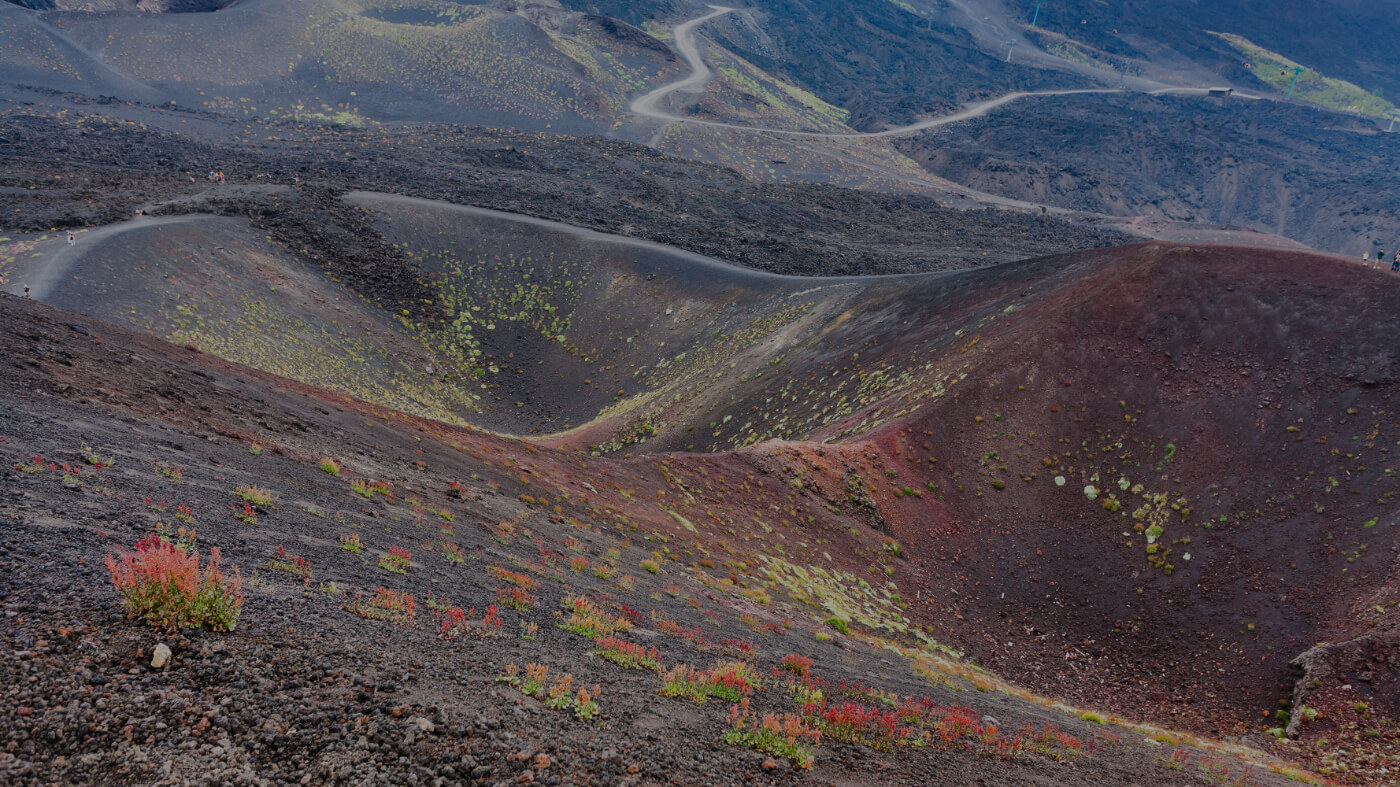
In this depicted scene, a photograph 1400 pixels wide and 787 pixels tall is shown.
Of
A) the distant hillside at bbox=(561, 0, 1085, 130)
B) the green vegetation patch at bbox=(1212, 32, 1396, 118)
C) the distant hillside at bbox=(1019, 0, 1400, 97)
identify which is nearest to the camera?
the distant hillside at bbox=(561, 0, 1085, 130)

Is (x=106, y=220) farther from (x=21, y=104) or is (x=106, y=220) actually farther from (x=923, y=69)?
(x=923, y=69)

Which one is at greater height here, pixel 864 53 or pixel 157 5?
pixel 864 53

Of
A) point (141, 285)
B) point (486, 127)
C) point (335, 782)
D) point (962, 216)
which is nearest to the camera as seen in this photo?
point (335, 782)

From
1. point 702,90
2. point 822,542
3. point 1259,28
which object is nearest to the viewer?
point 822,542

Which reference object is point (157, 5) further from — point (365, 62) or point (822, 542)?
point (822, 542)

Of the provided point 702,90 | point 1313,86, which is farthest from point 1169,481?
point 1313,86

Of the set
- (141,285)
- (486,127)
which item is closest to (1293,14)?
(486,127)

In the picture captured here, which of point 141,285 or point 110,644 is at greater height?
point 110,644

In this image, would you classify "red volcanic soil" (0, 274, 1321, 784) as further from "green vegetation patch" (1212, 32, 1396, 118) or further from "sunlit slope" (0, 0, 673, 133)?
"green vegetation patch" (1212, 32, 1396, 118)

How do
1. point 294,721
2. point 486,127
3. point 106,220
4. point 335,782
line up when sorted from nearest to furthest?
1. point 335,782
2. point 294,721
3. point 106,220
4. point 486,127

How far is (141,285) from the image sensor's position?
103 ft

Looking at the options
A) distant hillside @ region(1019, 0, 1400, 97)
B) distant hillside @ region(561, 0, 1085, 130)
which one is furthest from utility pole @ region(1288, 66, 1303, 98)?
distant hillside @ region(561, 0, 1085, 130)

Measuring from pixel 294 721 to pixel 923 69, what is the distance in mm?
163745

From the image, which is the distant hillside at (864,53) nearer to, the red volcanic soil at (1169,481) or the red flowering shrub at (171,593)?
the red volcanic soil at (1169,481)
